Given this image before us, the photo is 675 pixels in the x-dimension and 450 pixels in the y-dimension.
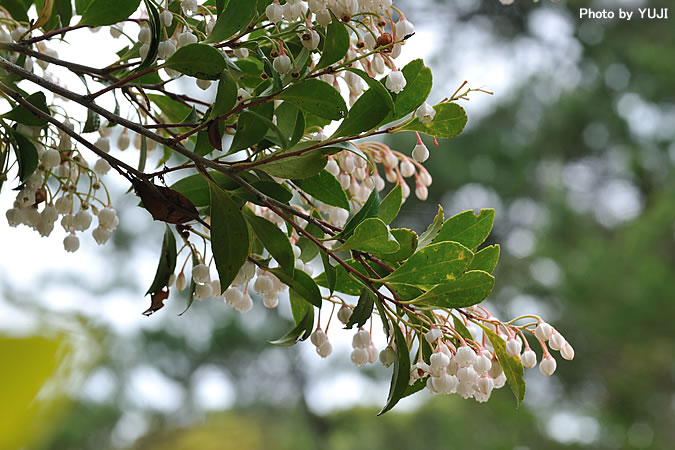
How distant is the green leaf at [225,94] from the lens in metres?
0.37

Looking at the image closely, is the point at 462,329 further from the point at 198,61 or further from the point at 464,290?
the point at 198,61

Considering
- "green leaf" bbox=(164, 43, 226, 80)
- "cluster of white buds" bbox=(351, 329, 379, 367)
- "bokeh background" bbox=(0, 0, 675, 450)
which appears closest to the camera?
"green leaf" bbox=(164, 43, 226, 80)

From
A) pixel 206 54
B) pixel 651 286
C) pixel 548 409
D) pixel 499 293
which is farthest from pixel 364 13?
pixel 499 293

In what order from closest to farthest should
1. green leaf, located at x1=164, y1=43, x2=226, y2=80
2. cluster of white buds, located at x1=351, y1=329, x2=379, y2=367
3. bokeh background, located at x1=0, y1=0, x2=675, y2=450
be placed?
green leaf, located at x1=164, y1=43, x2=226, y2=80 < cluster of white buds, located at x1=351, y1=329, x2=379, y2=367 < bokeh background, located at x1=0, y1=0, x2=675, y2=450

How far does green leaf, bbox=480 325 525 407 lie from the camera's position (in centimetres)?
42

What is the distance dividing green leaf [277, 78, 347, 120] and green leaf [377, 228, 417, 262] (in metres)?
0.07

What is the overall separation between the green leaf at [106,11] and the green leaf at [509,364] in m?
0.29

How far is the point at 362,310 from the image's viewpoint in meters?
0.43

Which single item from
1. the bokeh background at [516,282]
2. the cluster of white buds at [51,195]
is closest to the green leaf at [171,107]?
the cluster of white buds at [51,195]

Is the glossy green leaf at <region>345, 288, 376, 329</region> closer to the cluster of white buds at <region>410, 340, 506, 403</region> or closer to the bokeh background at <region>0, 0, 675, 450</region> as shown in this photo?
the cluster of white buds at <region>410, 340, 506, 403</region>

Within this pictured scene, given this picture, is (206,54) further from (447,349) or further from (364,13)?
(447,349)

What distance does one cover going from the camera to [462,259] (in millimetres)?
387

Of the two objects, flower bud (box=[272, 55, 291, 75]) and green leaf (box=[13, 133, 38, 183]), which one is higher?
flower bud (box=[272, 55, 291, 75])

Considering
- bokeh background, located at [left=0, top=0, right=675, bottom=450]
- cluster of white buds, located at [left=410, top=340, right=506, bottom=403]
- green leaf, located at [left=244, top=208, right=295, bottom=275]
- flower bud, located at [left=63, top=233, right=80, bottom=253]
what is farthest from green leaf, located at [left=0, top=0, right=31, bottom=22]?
bokeh background, located at [left=0, top=0, right=675, bottom=450]
